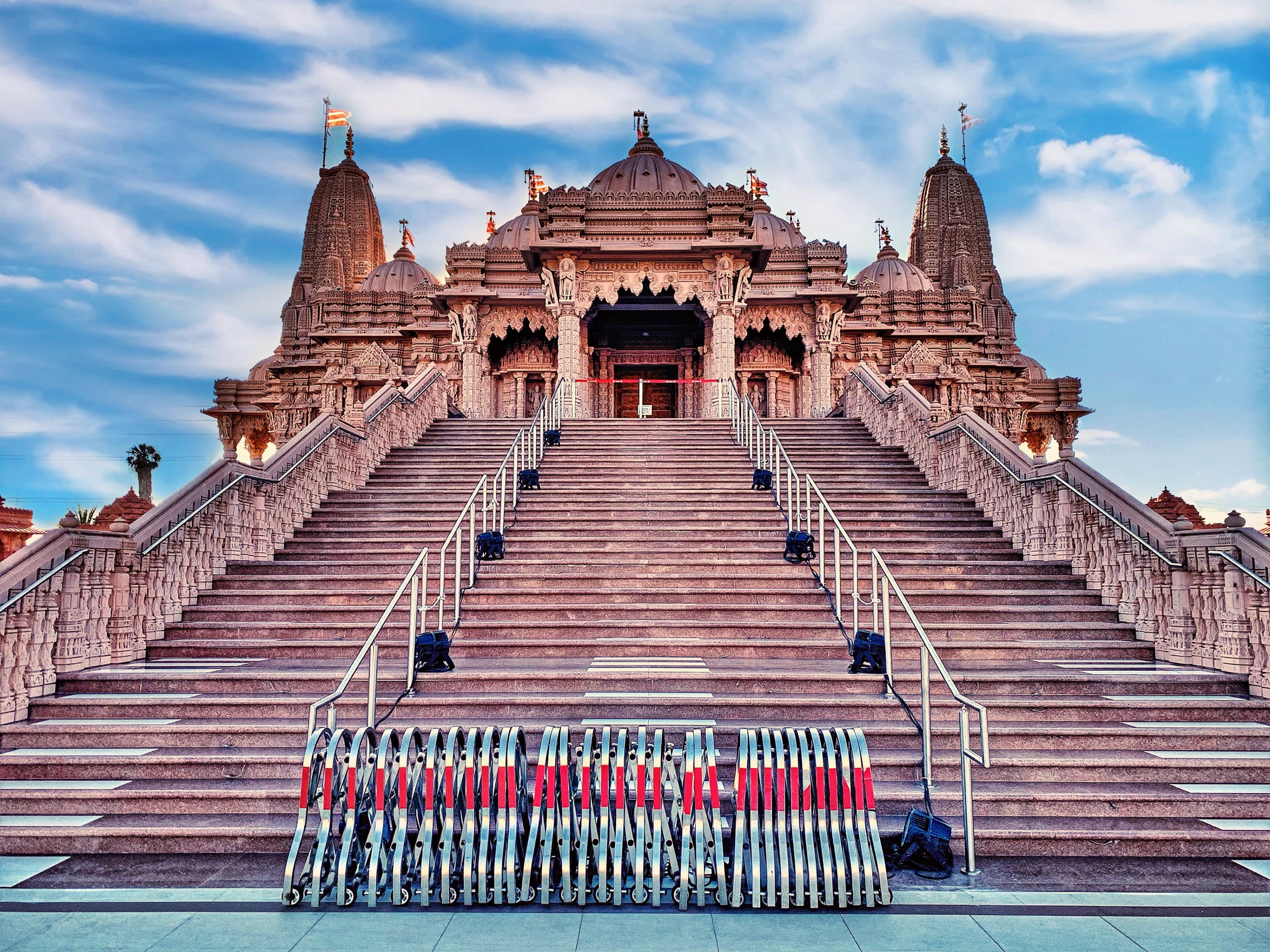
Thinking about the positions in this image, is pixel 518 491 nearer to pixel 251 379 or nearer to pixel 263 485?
pixel 263 485

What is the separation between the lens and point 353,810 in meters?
5.04

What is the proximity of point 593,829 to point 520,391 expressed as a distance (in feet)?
94.2

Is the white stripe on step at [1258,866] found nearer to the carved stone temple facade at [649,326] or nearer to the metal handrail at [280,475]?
the carved stone temple facade at [649,326]

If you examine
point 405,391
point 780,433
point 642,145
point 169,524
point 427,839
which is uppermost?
point 642,145

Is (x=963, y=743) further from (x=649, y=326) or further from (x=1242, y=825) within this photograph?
(x=649, y=326)

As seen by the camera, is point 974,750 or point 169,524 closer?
point 974,750

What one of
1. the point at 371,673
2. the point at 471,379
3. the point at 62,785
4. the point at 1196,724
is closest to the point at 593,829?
the point at 371,673

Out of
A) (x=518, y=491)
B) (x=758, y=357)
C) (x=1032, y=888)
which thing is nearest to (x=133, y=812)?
(x=1032, y=888)

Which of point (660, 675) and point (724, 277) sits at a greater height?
point (724, 277)

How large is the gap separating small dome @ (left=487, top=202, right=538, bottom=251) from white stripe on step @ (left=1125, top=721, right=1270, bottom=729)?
33.6m

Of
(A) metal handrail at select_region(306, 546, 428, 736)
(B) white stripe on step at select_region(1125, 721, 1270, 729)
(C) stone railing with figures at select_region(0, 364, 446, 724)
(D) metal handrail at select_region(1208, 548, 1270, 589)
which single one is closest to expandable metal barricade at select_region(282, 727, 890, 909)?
(A) metal handrail at select_region(306, 546, 428, 736)

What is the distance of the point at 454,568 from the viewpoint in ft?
36.6

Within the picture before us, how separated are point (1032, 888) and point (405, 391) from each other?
16.4m

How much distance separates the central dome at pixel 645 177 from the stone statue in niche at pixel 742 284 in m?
8.64
